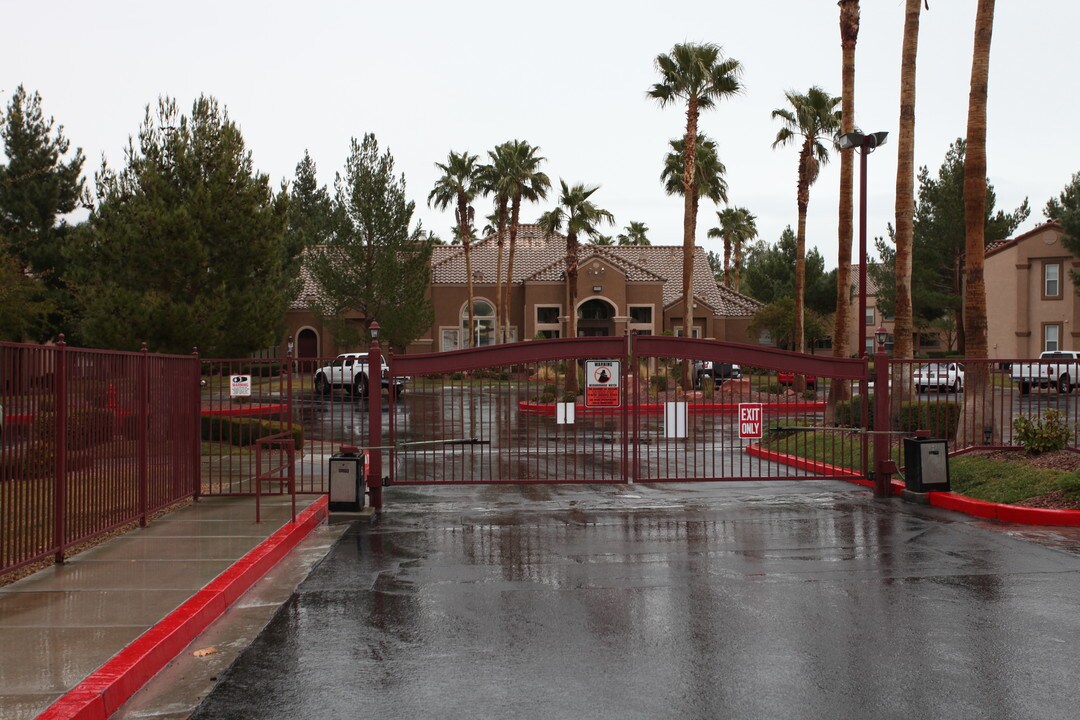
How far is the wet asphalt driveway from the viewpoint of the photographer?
18.2ft

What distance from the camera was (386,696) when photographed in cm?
562

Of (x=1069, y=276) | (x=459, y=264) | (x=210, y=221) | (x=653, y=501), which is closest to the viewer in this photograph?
(x=653, y=501)

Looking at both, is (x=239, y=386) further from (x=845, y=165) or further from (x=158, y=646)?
(x=845, y=165)

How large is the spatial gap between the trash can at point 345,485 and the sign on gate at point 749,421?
18.2 feet

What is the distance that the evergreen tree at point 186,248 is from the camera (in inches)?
788

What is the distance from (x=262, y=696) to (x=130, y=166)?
19220mm

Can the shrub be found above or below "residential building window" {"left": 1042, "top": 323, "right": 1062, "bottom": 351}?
below

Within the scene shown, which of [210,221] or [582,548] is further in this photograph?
[210,221]

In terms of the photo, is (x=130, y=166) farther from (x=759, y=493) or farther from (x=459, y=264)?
(x=459, y=264)

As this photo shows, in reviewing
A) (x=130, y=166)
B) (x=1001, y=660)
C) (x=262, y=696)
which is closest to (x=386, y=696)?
(x=262, y=696)

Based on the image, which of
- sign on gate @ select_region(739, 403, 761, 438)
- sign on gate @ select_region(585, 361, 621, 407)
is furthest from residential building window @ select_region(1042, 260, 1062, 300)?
sign on gate @ select_region(585, 361, 621, 407)

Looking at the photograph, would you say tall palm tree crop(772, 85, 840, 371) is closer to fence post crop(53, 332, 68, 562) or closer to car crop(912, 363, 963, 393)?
car crop(912, 363, 963, 393)

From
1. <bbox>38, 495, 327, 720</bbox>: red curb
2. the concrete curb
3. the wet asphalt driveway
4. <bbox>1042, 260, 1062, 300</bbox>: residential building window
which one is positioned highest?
<bbox>1042, 260, 1062, 300</bbox>: residential building window

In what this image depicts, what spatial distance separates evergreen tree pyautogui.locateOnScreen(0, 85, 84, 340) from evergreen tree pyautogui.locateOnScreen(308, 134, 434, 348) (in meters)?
12.4
